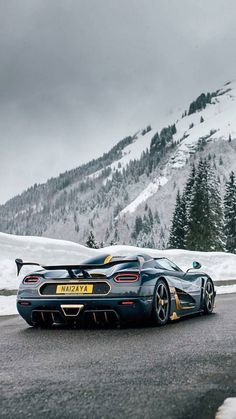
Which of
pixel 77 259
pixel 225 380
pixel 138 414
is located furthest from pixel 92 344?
pixel 77 259

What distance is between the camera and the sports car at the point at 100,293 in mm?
6020

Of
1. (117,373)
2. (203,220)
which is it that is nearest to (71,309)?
(117,373)

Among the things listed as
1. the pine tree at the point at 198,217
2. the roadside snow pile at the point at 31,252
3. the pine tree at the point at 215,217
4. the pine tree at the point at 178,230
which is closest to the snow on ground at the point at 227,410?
the roadside snow pile at the point at 31,252

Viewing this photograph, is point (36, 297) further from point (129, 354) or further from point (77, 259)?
point (77, 259)

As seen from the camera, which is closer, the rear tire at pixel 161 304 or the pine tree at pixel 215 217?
the rear tire at pixel 161 304

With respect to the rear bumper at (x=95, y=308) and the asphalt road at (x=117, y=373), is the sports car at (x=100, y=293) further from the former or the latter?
the asphalt road at (x=117, y=373)

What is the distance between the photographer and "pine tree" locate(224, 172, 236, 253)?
5362cm

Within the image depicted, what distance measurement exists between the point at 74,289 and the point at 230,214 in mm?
49608

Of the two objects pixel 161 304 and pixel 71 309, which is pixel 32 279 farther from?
pixel 161 304

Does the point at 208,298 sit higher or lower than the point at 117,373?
higher

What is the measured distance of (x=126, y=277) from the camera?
6.16m

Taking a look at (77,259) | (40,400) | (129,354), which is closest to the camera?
(40,400)

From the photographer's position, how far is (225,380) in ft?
10.6

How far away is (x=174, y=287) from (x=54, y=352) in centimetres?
285
